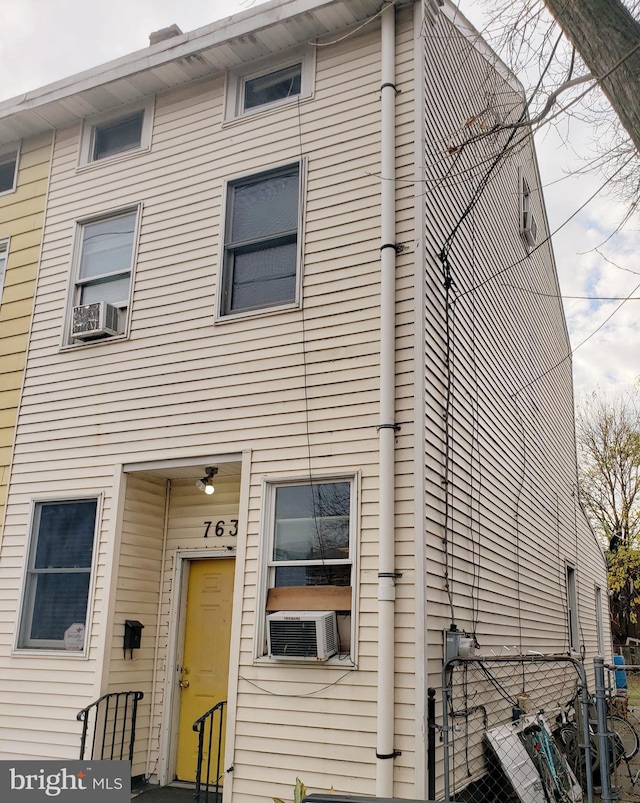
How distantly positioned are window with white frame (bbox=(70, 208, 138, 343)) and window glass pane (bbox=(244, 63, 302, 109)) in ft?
5.73

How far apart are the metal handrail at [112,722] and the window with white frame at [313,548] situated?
1857mm

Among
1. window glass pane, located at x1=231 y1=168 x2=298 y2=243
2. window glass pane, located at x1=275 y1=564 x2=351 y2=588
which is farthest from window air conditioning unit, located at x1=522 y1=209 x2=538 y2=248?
window glass pane, located at x1=275 y1=564 x2=351 y2=588

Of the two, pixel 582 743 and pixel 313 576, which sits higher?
pixel 313 576

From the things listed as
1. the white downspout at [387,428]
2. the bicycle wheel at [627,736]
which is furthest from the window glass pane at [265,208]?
the bicycle wheel at [627,736]

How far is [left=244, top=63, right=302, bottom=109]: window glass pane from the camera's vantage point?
7.61 meters

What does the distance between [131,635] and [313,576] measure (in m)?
2.09

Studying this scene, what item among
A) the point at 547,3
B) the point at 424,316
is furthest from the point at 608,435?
the point at 547,3

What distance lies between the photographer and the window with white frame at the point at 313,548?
5.95 metres

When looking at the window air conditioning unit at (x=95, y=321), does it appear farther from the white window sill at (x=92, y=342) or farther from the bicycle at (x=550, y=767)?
the bicycle at (x=550, y=767)

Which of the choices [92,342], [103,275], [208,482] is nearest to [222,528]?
[208,482]

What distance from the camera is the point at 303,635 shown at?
5.75 m

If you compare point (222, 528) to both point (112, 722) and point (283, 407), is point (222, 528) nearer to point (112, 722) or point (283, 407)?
point (283, 407)

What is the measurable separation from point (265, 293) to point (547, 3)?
365cm

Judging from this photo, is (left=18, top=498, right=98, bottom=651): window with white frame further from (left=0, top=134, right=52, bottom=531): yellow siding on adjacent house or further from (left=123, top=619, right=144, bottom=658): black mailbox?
(left=0, top=134, right=52, bottom=531): yellow siding on adjacent house
